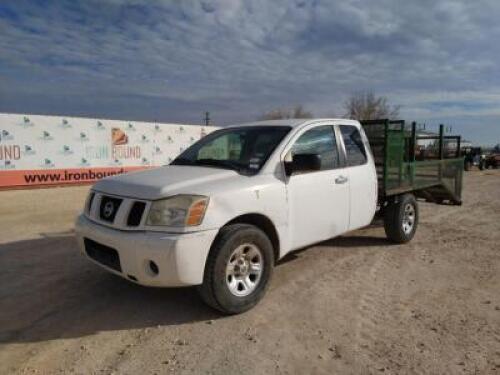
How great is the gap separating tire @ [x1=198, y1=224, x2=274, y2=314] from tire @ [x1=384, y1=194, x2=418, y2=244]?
302cm

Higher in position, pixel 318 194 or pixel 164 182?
pixel 164 182

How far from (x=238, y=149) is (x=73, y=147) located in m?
13.7

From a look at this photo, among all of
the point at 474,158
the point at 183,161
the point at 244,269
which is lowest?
the point at 244,269

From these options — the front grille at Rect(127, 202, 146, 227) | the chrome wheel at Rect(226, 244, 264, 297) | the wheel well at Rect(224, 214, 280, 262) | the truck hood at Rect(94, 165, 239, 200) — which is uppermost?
the truck hood at Rect(94, 165, 239, 200)

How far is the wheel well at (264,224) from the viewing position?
3777mm

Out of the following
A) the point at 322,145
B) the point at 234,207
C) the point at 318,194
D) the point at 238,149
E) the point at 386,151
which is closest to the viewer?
the point at 234,207

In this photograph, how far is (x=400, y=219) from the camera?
6.11m

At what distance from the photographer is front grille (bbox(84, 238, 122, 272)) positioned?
3.52 meters

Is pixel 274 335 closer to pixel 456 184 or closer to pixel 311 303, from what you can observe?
pixel 311 303

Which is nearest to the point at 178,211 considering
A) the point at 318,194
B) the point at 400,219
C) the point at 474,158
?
the point at 318,194

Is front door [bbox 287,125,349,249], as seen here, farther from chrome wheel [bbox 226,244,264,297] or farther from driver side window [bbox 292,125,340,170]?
chrome wheel [bbox 226,244,264,297]

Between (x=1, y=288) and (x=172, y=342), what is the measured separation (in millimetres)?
2403

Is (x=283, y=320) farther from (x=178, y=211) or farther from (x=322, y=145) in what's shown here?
(x=322, y=145)

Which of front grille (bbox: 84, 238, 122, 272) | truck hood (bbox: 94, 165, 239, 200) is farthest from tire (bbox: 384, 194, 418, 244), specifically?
front grille (bbox: 84, 238, 122, 272)
